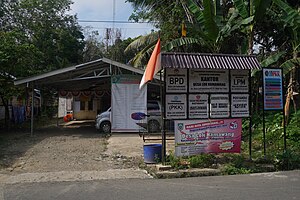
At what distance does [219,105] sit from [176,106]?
1256 millimetres

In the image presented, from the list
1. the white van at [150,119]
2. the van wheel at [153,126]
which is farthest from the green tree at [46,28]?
the van wheel at [153,126]

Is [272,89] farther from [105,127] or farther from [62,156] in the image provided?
[105,127]

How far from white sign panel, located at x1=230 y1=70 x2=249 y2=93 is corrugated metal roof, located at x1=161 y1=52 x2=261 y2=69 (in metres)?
0.50

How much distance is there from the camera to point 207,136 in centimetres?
933

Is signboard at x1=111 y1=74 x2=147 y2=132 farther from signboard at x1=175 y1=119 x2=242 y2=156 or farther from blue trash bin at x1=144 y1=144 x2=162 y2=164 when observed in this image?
signboard at x1=175 y1=119 x2=242 y2=156

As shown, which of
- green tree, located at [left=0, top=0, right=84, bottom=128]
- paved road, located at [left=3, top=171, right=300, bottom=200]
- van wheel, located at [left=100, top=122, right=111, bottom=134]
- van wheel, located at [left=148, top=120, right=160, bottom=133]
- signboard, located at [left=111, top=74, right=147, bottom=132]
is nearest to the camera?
paved road, located at [left=3, top=171, right=300, bottom=200]

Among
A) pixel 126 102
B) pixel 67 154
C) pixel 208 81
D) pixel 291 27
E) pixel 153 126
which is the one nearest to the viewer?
pixel 208 81

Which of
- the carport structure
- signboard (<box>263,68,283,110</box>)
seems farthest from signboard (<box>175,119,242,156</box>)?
the carport structure

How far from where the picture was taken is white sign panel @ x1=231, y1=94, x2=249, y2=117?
9594mm

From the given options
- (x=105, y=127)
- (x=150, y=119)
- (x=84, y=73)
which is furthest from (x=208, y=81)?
(x=84, y=73)

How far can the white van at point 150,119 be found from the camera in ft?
58.4

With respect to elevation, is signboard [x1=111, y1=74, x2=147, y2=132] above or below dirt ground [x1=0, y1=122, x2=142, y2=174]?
above

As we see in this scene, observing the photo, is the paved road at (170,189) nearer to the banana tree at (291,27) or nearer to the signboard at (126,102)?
the banana tree at (291,27)

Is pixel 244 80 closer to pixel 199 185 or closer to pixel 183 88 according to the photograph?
pixel 183 88
